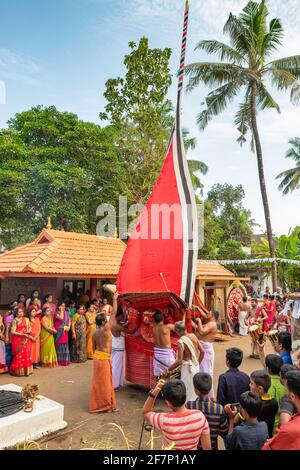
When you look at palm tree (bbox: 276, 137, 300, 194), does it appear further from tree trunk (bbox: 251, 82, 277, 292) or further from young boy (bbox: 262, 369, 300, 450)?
young boy (bbox: 262, 369, 300, 450)

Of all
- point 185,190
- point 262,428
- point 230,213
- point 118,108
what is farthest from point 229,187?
point 262,428

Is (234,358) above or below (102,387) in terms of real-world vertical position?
above

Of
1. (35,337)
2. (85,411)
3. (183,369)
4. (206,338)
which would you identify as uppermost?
(206,338)

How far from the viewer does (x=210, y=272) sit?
14898 millimetres

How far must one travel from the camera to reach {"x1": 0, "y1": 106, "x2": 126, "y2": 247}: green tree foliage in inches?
599

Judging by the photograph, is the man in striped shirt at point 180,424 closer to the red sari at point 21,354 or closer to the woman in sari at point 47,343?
the red sari at point 21,354

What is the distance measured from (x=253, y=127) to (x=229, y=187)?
19.0 m

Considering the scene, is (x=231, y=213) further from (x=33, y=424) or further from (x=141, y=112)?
(x=33, y=424)

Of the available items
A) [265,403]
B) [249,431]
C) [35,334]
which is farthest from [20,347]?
[249,431]

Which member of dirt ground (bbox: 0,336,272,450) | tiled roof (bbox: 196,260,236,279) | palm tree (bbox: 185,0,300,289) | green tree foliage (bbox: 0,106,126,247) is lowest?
dirt ground (bbox: 0,336,272,450)

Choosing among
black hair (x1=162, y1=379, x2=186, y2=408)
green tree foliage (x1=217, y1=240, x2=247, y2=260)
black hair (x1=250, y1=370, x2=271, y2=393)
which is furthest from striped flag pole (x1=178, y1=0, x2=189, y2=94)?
green tree foliage (x1=217, y1=240, x2=247, y2=260)

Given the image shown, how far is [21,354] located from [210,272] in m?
9.04

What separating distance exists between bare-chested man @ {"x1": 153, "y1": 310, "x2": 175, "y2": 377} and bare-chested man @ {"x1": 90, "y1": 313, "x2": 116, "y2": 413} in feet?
3.01

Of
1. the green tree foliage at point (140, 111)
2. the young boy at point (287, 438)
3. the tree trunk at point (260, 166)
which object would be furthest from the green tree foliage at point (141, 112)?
the young boy at point (287, 438)
